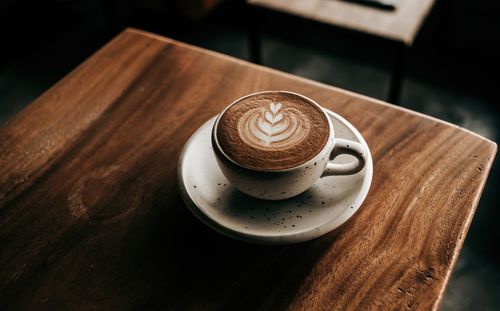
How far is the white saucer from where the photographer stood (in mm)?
539

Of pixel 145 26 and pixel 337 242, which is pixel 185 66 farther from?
pixel 145 26

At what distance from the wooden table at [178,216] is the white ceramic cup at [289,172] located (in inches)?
2.6

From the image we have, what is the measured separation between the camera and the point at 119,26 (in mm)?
2066

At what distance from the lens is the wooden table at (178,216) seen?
1.73ft

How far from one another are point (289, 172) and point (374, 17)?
2.86 ft

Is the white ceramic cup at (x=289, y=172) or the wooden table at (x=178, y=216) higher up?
the white ceramic cup at (x=289, y=172)

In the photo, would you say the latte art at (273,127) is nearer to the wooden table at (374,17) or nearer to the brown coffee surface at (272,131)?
the brown coffee surface at (272,131)

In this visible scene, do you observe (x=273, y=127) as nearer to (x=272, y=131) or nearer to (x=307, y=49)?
(x=272, y=131)

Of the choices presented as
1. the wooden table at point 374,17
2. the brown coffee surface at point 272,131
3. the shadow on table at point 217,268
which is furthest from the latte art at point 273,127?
the wooden table at point 374,17

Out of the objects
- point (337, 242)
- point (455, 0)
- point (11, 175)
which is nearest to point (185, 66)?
point (11, 175)

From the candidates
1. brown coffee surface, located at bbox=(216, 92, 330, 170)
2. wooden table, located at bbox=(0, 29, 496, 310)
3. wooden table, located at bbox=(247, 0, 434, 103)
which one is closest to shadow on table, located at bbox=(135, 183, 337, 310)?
wooden table, located at bbox=(0, 29, 496, 310)

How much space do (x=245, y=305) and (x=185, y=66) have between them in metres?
0.48

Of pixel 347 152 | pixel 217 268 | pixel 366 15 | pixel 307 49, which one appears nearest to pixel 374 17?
pixel 366 15

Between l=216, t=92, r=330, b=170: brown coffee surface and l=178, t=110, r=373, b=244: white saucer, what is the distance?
0.07m
